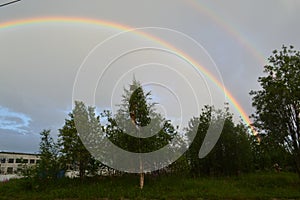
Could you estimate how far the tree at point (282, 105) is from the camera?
16859 millimetres

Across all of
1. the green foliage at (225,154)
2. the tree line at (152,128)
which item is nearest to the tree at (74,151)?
the tree line at (152,128)

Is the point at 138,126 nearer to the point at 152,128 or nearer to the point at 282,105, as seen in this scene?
the point at 152,128

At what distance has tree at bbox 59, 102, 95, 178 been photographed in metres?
18.5

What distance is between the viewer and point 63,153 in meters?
18.5

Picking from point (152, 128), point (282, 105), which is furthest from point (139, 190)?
point (282, 105)

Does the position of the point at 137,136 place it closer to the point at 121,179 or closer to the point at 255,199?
the point at 121,179

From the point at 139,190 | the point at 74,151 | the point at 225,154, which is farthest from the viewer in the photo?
the point at 225,154

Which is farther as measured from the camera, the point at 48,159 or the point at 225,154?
the point at 225,154

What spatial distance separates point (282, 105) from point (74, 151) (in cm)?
1463

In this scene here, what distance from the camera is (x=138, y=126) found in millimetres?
16438

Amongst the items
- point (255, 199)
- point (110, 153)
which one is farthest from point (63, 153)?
point (255, 199)

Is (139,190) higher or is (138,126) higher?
A: (138,126)

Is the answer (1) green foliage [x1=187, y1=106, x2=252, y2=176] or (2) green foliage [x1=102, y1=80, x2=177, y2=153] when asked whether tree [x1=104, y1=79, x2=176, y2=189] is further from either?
(1) green foliage [x1=187, y1=106, x2=252, y2=176]

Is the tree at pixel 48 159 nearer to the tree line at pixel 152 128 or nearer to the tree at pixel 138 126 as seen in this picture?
the tree line at pixel 152 128
